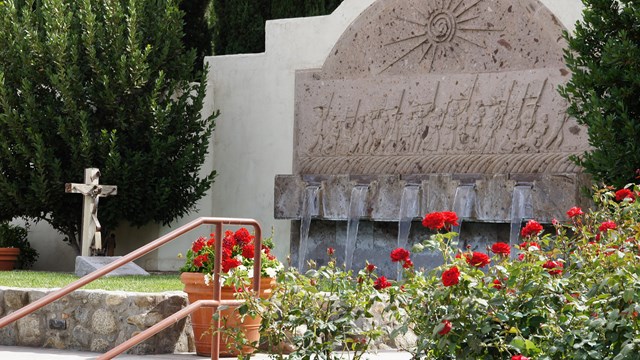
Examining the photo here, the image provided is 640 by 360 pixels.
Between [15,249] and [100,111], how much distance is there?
2225 mm

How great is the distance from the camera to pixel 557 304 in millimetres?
6652

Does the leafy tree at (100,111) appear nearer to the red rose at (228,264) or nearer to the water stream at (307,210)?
the water stream at (307,210)

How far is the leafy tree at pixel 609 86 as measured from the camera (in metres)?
11.9

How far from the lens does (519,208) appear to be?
532 inches

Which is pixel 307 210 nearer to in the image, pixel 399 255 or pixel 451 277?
pixel 399 255

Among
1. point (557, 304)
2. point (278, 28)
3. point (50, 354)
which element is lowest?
point (50, 354)

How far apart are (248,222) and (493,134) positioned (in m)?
6.33

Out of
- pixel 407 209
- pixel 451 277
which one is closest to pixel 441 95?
pixel 407 209

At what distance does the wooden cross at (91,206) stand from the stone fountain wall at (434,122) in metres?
2.26

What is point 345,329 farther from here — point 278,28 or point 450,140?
point 278,28

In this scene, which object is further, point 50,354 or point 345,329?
point 50,354

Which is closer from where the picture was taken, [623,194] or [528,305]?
[528,305]

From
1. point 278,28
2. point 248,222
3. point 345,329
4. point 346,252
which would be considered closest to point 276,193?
point 346,252

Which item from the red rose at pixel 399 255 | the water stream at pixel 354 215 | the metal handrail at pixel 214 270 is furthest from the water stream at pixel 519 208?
the red rose at pixel 399 255
